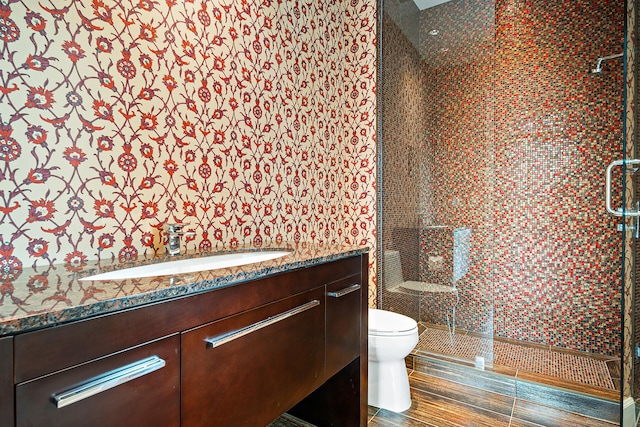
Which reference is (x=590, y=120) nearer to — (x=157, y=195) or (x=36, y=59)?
(x=157, y=195)

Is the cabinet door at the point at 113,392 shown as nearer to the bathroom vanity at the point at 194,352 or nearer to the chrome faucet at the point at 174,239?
the bathroom vanity at the point at 194,352

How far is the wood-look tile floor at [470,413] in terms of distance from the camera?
5.86 feet

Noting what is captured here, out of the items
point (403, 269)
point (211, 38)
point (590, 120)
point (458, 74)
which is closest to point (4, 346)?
point (211, 38)

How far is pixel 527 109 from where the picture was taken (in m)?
2.66

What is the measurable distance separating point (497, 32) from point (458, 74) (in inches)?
17.3

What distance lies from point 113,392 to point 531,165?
2886mm

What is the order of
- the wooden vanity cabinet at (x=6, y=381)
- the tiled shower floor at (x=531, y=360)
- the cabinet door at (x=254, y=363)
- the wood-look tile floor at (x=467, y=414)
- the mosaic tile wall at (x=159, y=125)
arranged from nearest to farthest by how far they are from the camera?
the wooden vanity cabinet at (x=6, y=381), the cabinet door at (x=254, y=363), the mosaic tile wall at (x=159, y=125), the wood-look tile floor at (x=467, y=414), the tiled shower floor at (x=531, y=360)

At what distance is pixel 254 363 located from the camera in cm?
100

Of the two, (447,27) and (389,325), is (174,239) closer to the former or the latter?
(389,325)

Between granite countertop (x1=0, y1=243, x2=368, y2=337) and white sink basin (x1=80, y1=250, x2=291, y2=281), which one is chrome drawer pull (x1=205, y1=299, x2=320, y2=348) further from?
white sink basin (x1=80, y1=250, x2=291, y2=281)

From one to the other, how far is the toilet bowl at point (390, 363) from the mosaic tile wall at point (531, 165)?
87cm

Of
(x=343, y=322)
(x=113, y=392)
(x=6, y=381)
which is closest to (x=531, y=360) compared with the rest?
(x=343, y=322)

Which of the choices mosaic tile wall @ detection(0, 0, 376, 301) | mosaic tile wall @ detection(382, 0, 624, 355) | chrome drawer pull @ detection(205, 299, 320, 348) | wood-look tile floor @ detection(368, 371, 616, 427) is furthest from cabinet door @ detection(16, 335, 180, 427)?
mosaic tile wall @ detection(382, 0, 624, 355)

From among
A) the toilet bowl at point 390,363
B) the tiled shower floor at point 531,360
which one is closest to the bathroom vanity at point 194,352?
the toilet bowl at point 390,363
